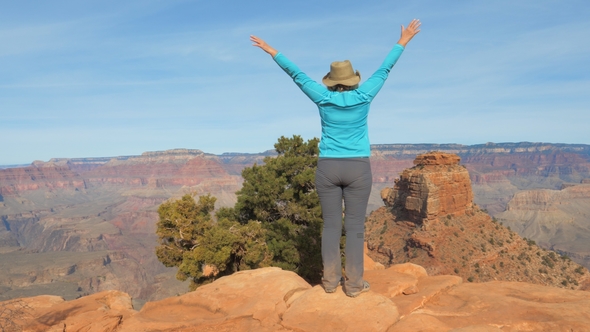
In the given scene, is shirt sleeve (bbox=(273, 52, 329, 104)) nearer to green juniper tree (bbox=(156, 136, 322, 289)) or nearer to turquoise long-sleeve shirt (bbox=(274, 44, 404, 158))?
turquoise long-sleeve shirt (bbox=(274, 44, 404, 158))

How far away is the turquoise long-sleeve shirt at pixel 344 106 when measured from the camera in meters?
6.82

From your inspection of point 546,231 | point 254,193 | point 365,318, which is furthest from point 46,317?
point 546,231

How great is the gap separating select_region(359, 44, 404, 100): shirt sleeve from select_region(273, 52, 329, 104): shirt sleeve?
0.70 metres

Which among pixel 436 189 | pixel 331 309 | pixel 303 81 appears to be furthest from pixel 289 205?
pixel 436 189

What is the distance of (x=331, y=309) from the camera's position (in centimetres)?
732

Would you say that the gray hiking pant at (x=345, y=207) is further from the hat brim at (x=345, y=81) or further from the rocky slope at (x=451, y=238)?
the rocky slope at (x=451, y=238)

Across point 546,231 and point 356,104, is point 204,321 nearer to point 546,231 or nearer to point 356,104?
point 356,104

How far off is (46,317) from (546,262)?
5447 centimetres

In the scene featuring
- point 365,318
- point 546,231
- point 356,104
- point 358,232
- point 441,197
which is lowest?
point 546,231

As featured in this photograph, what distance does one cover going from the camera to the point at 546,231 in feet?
550

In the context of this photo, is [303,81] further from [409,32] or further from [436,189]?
[436,189]

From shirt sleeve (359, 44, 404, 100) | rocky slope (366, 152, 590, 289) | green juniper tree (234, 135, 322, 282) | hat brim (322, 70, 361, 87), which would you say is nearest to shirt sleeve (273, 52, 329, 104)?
hat brim (322, 70, 361, 87)

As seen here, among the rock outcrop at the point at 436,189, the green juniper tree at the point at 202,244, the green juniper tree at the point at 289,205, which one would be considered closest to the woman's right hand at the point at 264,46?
the green juniper tree at the point at 202,244

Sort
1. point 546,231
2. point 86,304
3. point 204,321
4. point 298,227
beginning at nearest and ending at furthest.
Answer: point 204,321
point 86,304
point 298,227
point 546,231
